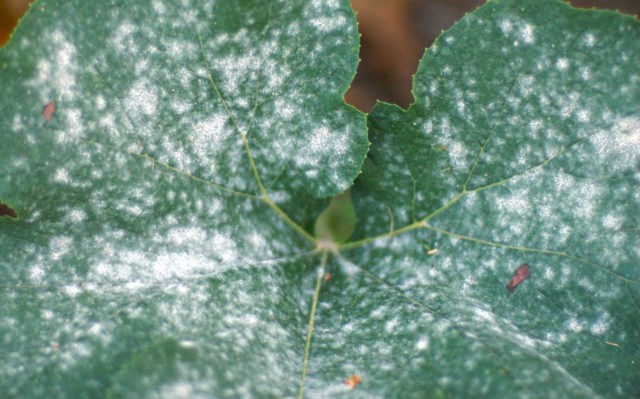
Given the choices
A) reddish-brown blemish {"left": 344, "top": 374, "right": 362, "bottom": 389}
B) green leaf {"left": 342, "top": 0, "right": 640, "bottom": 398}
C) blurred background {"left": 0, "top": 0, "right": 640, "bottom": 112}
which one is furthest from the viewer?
blurred background {"left": 0, "top": 0, "right": 640, "bottom": 112}

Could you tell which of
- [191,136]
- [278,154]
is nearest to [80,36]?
[191,136]

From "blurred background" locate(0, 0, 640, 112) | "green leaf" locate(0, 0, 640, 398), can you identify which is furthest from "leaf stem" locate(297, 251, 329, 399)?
"blurred background" locate(0, 0, 640, 112)

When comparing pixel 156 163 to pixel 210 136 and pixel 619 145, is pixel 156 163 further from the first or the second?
pixel 619 145

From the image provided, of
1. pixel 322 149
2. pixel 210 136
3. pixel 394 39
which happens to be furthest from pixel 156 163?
pixel 394 39

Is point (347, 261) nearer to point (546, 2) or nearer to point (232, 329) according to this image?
point (232, 329)

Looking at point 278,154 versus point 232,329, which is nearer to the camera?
point 232,329

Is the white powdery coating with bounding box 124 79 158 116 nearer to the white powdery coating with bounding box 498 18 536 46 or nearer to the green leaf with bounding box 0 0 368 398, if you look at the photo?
the green leaf with bounding box 0 0 368 398

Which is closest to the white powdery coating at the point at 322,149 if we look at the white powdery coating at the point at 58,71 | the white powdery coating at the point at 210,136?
the white powdery coating at the point at 210,136
